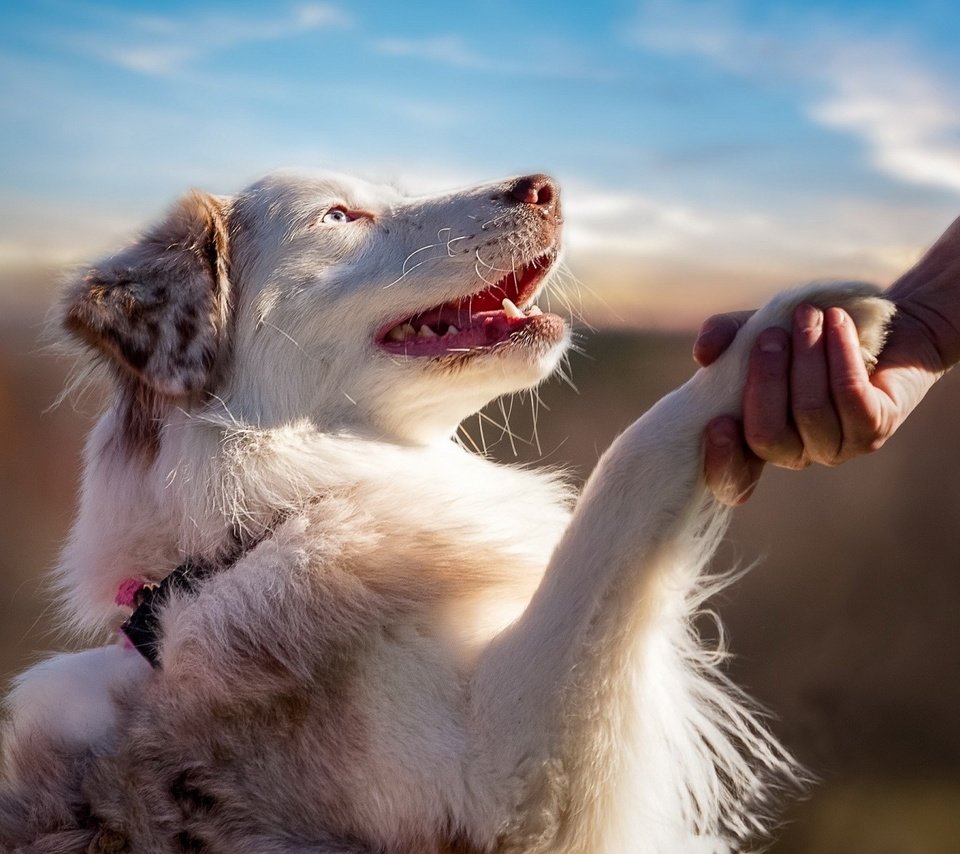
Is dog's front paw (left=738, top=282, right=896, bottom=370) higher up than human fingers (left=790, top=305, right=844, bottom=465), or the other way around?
dog's front paw (left=738, top=282, right=896, bottom=370)

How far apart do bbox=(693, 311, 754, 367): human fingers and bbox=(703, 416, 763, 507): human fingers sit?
0.16 m

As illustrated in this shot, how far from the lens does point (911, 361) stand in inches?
80.2

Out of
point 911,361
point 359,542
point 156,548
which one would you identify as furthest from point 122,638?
Result: point 911,361

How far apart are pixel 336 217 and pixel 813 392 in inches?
51.6

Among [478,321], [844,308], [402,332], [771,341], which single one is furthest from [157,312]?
[844,308]

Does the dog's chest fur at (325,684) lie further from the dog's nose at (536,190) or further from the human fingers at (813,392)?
the dog's nose at (536,190)

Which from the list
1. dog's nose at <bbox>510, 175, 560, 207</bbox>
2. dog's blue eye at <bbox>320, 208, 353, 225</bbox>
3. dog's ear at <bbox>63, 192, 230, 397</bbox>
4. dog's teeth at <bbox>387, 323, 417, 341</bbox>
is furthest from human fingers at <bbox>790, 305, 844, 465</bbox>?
dog's ear at <bbox>63, 192, 230, 397</bbox>

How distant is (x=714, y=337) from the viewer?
196 centimetres

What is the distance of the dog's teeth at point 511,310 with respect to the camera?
7.97ft

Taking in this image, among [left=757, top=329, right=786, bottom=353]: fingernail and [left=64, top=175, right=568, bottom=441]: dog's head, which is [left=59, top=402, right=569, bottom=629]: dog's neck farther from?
[left=757, top=329, right=786, bottom=353]: fingernail

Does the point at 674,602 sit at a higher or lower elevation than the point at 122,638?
higher

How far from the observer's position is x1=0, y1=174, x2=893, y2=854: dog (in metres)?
1.86

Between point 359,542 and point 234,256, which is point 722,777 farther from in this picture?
point 234,256

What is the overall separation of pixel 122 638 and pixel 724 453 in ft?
4.58
